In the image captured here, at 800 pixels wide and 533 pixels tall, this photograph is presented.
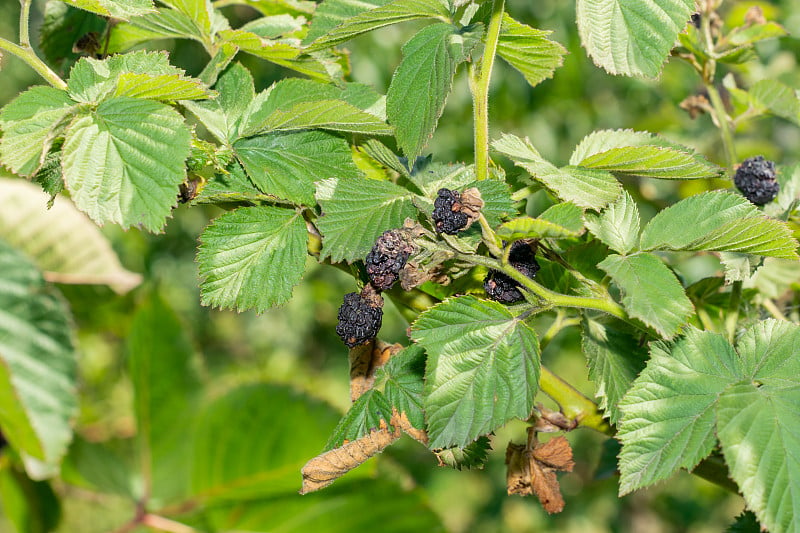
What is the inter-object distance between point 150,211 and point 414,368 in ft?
0.75

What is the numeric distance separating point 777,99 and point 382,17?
21.5 inches

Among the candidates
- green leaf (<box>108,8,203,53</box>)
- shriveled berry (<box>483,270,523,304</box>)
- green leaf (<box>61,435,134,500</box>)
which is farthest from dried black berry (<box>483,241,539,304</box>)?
green leaf (<box>61,435,134,500</box>)

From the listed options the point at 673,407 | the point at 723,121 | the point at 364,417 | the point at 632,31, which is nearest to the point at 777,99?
the point at 723,121

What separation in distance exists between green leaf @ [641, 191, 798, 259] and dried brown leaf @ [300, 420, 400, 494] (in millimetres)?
249

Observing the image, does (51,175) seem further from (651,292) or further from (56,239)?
(56,239)

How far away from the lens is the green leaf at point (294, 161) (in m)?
0.58

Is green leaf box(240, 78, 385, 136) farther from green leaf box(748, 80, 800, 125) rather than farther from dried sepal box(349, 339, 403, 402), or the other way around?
green leaf box(748, 80, 800, 125)

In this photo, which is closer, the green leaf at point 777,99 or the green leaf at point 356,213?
the green leaf at point 356,213

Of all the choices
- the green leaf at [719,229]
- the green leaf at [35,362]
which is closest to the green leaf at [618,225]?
the green leaf at [719,229]

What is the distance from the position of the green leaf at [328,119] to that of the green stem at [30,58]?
16 cm

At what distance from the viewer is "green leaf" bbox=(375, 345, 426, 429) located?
21.9 inches

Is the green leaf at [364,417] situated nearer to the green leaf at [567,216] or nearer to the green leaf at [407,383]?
the green leaf at [407,383]

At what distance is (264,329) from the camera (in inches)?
145

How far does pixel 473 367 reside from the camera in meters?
0.52
